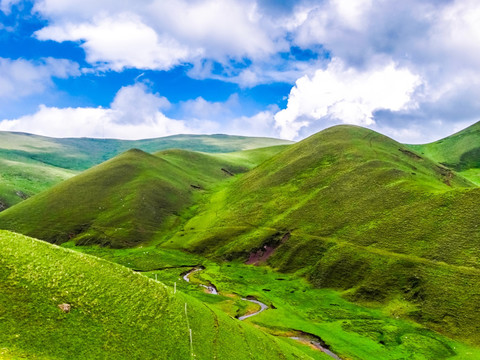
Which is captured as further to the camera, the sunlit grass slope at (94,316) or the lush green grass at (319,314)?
the lush green grass at (319,314)

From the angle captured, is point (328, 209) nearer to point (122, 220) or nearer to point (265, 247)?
point (265, 247)

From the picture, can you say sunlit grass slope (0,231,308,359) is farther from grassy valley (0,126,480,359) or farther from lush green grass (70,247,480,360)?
lush green grass (70,247,480,360)

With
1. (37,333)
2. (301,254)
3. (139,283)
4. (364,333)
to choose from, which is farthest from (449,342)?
(37,333)

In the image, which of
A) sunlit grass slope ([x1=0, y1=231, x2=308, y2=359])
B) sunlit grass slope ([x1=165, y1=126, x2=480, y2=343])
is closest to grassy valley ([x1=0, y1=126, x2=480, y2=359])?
sunlit grass slope ([x1=165, y1=126, x2=480, y2=343])

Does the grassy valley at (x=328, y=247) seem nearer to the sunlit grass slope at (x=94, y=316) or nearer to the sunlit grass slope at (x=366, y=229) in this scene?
the sunlit grass slope at (x=366, y=229)

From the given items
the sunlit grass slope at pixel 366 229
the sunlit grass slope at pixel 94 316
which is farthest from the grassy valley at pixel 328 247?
the sunlit grass slope at pixel 94 316

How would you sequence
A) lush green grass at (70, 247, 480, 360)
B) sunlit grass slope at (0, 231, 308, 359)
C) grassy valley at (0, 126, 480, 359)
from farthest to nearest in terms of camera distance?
grassy valley at (0, 126, 480, 359) < lush green grass at (70, 247, 480, 360) < sunlit grass slope at (0, 231, 308, 359)
